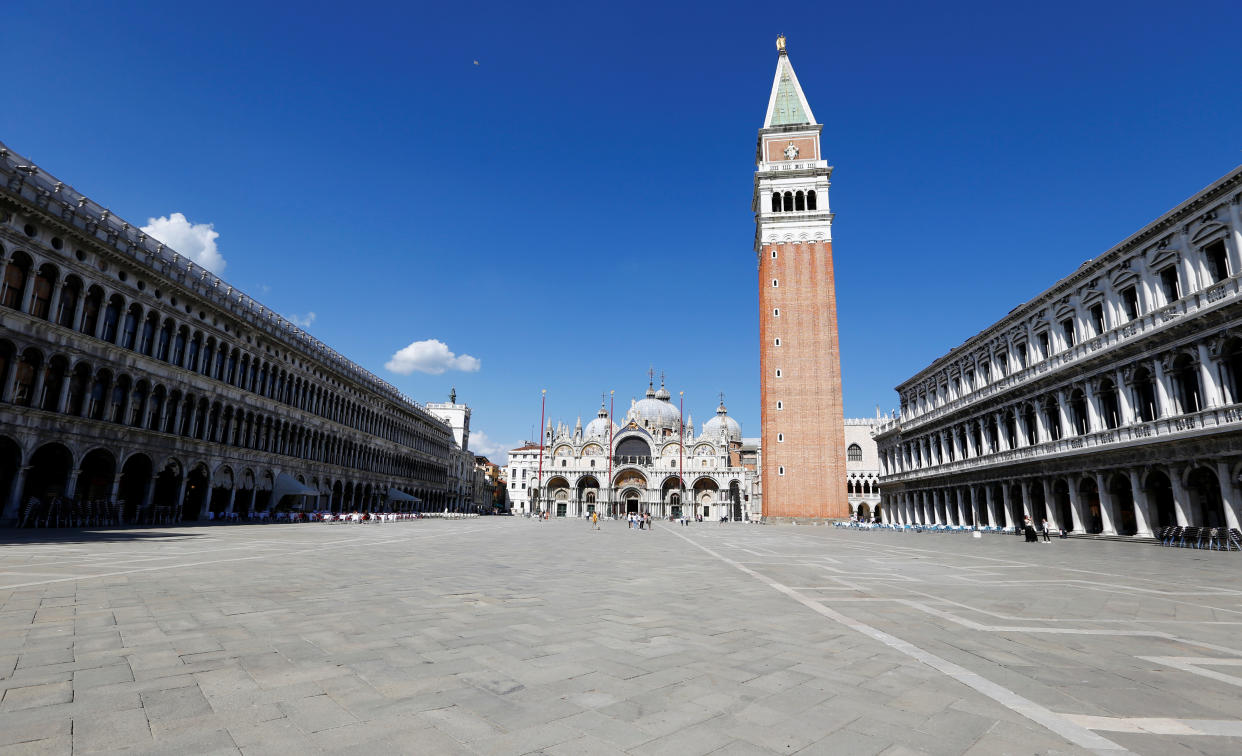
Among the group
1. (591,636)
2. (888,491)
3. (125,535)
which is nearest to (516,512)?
(888,491)

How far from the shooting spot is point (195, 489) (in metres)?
31.7

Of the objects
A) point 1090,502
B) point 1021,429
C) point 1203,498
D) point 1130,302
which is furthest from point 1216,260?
point 1021,429

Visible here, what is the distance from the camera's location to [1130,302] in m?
25.0

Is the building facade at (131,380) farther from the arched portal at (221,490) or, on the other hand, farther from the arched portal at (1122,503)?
the arched portal at (1122,503)

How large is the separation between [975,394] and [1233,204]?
18.8 meters

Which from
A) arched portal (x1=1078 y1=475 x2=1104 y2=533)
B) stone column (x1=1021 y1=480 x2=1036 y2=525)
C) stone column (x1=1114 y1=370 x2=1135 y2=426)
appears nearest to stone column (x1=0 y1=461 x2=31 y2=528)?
stone column (x1=1114 y1=370 x2=1135 y2=426)

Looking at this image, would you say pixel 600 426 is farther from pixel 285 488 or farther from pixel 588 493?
pixel 285 488

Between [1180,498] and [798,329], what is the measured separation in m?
34.9

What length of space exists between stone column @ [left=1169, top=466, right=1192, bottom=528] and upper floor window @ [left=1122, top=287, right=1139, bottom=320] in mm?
6727

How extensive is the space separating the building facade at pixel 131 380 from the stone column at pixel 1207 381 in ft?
130

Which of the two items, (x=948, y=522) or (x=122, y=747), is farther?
(x=948, y=522)

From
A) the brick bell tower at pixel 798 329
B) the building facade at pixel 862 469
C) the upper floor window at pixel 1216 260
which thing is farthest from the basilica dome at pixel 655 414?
the upper floor window at pixel 1216 260

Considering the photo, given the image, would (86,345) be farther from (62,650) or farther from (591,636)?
(591,636)

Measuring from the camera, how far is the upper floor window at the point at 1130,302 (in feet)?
80.9
